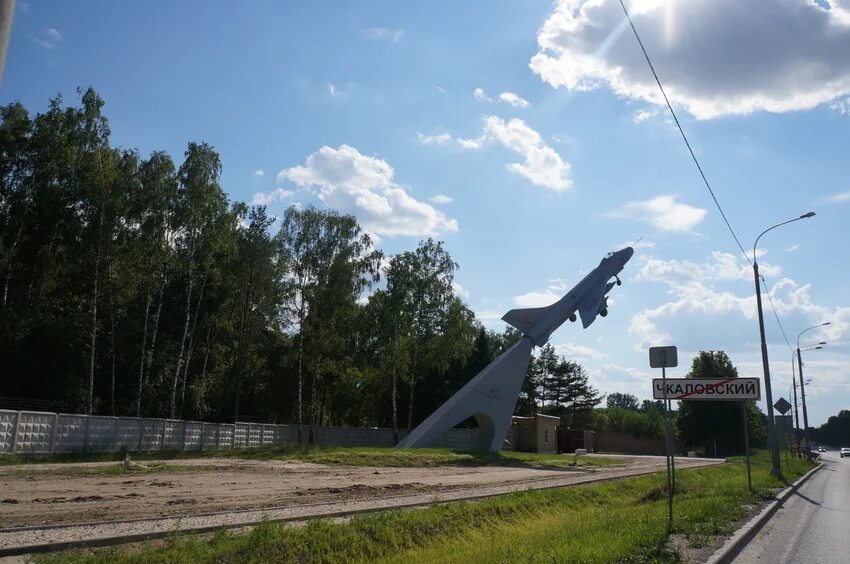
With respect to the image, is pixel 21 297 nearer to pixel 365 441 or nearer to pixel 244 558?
pixel 365 441

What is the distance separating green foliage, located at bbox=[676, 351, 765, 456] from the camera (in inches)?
2714

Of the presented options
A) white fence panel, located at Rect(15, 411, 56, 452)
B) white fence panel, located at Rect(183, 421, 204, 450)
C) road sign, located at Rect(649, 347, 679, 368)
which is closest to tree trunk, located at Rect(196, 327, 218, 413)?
white fence panel, located at Rect(183, 421, 204, 450)

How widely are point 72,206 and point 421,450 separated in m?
22.4

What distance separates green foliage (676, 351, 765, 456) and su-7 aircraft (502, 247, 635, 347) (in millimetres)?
29806

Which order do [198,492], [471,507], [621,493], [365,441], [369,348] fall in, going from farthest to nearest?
[369,348], [365,441], [621,493], [198,492], [471,507]

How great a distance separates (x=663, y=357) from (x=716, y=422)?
64.3m

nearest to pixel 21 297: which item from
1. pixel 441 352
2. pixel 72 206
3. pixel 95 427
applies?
pixel 72 206

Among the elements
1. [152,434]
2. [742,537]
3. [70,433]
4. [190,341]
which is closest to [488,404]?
[152,434]

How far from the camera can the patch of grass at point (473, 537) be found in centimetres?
841

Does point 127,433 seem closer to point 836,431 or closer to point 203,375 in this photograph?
point 203,375

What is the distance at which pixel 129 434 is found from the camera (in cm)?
3008

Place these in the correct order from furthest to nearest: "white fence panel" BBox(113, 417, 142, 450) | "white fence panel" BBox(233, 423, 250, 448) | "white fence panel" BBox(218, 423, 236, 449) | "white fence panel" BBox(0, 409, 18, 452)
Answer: "white fence panel" BBox(233, 423, 250, 448) < "white fence panel" BBox(218, 423, 236, 449) < "white fence panel" BBox(113, 417, 142, 450) < "white fence panel" BBox(0, 409, 18, 452)

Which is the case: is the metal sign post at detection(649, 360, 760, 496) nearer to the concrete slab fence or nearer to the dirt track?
the dirt track

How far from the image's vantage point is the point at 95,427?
1095 inches
